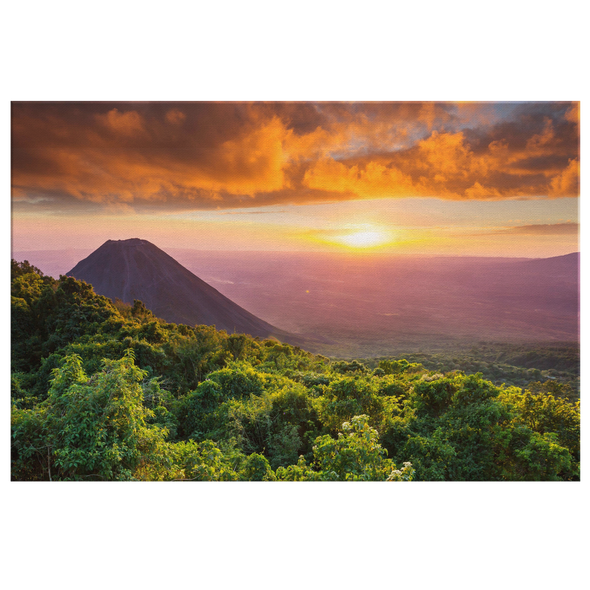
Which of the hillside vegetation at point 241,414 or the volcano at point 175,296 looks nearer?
the hillside vegetation at point 241,414

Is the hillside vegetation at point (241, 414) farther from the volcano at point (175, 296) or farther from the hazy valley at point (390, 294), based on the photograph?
the volcano at point (175, 296)

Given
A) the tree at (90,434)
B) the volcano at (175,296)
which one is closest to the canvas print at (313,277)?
the tree at (90,434)

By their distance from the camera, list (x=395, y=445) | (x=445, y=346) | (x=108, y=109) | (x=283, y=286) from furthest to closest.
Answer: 1. (x=283, y=286)
2. (x=445, y=346)
3. (x=395, y=445)
4. (x=108, y=109)

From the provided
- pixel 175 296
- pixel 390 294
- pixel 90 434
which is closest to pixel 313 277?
pixel 390 294

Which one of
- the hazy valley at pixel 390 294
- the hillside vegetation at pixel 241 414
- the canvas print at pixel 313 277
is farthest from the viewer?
the hazy valley at pixel 390 294

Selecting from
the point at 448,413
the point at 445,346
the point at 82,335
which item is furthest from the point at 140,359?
the point at 445,346

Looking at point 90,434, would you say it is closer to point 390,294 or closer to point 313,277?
point 313,277

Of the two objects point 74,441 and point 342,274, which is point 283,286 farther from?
point 74,441
